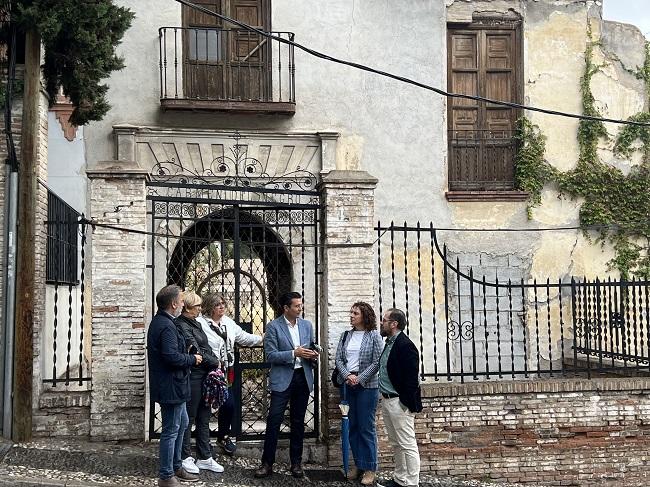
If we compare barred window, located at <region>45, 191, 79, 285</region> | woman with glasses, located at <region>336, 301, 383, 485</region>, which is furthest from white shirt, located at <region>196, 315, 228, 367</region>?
barred window, located at <region>45, 191, 79, 285</region>

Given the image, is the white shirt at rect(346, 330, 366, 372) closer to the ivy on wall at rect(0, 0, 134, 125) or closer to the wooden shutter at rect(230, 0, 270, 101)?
the ivy on wall at rect(0, 0, 134, 125)

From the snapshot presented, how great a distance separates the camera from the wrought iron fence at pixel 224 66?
13.2m

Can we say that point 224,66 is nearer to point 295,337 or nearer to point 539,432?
point 295,337

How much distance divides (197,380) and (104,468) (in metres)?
1.11

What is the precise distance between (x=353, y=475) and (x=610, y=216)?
329 inches

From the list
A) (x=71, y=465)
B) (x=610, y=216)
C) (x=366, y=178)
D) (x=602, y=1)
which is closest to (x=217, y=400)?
(x=71, y=465)

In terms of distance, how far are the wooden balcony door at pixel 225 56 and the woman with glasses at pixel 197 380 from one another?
6.88 meters

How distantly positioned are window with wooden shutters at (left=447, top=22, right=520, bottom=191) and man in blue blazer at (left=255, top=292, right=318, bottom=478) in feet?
23.9

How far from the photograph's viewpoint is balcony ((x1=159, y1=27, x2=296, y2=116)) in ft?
43.0

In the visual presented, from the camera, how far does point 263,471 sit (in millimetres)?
7438

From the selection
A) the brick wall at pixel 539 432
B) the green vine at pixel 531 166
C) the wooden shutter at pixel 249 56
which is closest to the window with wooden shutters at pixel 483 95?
the green vine at pixel 531 166

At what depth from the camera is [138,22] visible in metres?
13.2

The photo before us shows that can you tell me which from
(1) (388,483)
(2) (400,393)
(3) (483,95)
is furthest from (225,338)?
(3) (483,95)

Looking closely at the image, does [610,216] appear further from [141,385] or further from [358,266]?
[141,385]
